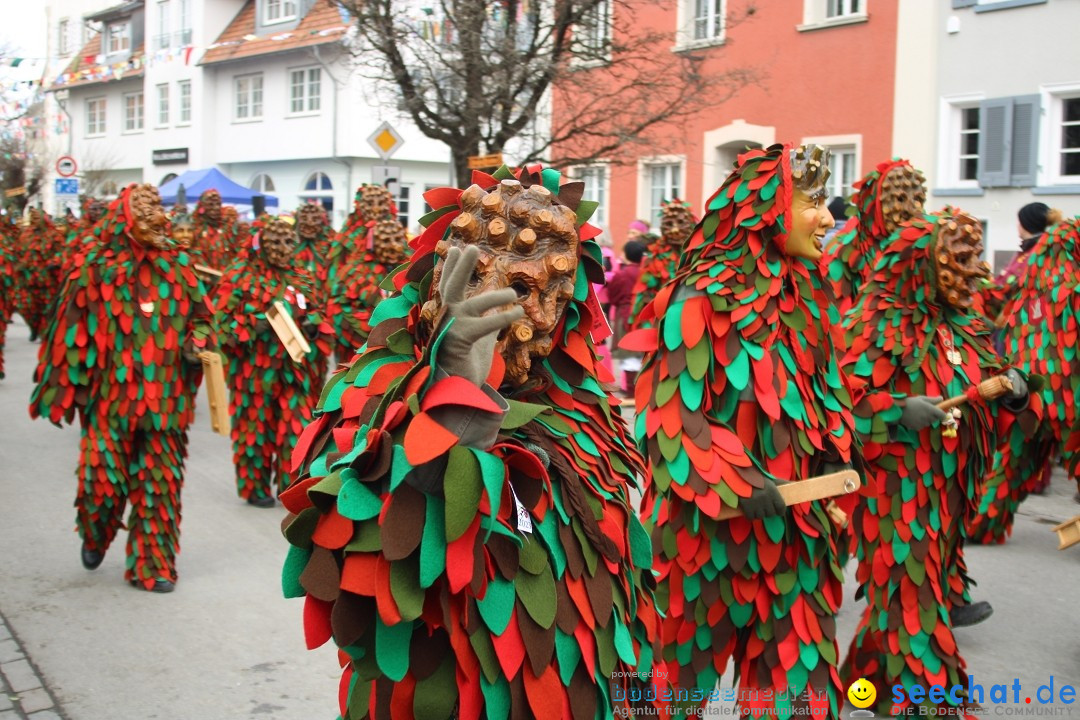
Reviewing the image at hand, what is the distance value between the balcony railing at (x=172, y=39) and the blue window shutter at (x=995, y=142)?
28316mm

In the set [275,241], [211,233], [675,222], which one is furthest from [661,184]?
[275,241]

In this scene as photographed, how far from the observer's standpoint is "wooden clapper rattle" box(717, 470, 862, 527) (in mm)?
3455

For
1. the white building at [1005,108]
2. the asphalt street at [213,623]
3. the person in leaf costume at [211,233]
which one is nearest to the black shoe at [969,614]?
the asphalt street at [213,623]

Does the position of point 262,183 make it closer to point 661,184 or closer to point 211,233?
point 661,184

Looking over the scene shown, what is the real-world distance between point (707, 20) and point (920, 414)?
16147mm

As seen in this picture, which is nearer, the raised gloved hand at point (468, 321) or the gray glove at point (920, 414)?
the raised gloved hand at point (468, 321)

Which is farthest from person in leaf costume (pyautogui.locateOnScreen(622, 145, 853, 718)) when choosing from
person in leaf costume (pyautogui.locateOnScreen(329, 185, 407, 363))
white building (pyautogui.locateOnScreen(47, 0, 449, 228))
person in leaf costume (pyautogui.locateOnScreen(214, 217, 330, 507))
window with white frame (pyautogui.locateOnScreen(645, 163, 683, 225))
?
white building (pyautogui.locateOnScreen(47, 0, 449, 228))

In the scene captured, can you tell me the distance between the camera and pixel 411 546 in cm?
189

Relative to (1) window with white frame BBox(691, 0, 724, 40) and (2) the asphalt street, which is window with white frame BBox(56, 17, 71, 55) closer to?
(1) window with white frame BBox(691, 0, 724, 40)

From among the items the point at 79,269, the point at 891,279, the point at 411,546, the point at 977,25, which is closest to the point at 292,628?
the point at 79,269

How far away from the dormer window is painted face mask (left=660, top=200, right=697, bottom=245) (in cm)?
2588

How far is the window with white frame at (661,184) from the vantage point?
2097cm

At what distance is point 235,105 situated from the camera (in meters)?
35.2

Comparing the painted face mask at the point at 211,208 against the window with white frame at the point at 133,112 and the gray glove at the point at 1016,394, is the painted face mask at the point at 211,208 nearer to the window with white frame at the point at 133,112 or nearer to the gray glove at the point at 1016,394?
the gray glove at the point at 1016,394
